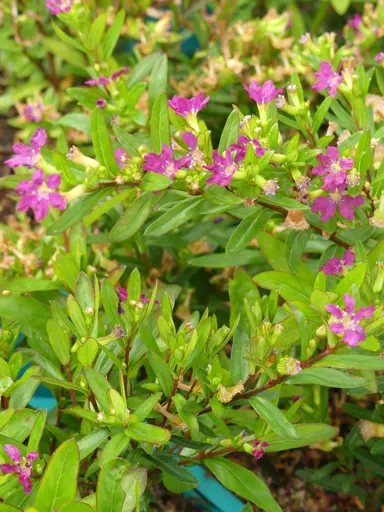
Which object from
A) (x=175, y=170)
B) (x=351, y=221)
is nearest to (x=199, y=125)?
(x=175, y=170)

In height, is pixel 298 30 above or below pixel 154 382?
above

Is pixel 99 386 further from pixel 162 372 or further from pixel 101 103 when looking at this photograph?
pixel 101 103

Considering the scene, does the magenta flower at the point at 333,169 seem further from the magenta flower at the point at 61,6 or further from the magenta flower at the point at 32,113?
the magenta flower at the point at 32,113

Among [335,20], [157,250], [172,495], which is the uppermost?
[335,20]

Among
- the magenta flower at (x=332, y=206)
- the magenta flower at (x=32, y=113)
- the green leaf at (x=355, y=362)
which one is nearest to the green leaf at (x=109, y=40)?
the magenta flower at (x=32, y=113)

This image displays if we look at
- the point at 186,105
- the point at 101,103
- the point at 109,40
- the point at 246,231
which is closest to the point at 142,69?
the point at 109,40

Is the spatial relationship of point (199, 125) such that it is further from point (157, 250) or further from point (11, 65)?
point (11, 65)

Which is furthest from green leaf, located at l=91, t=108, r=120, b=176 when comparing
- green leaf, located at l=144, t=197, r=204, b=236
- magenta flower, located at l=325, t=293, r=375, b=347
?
magenta flower, located at l=325, t=293, r=375, b=347
